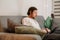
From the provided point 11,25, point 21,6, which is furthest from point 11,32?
point 21,6

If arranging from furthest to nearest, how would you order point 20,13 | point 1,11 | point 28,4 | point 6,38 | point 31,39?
1. point 28,4
2. point 20,13
3. point 1,11
4. point 6,38
5. point 31,39

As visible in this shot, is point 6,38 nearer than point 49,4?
Yes

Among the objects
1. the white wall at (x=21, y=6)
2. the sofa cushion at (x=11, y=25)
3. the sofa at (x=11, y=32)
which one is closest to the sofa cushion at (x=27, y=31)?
the sofa at (x=11, y=32)

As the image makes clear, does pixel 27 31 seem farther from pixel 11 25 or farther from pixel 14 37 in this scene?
pixel 11 25

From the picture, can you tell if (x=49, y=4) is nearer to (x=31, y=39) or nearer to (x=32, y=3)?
(x=32, y=3)

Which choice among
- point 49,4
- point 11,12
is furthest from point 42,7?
point 11,12

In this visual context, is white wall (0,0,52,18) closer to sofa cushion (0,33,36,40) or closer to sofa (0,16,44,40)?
sofa (0,16,44,40)

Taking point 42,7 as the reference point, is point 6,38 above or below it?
below

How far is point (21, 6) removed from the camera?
367 centimetres

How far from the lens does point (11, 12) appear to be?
3.30 m

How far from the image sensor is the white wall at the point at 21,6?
3154mm

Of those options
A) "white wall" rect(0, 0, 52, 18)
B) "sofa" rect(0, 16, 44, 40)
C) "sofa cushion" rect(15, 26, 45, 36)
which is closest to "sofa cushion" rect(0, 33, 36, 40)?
"sofa" rect(0, 16, 44, 40)

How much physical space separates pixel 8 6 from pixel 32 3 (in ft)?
3.16

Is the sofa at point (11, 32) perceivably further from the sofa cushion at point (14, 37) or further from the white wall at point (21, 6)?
the white wall at point (21, 6)
